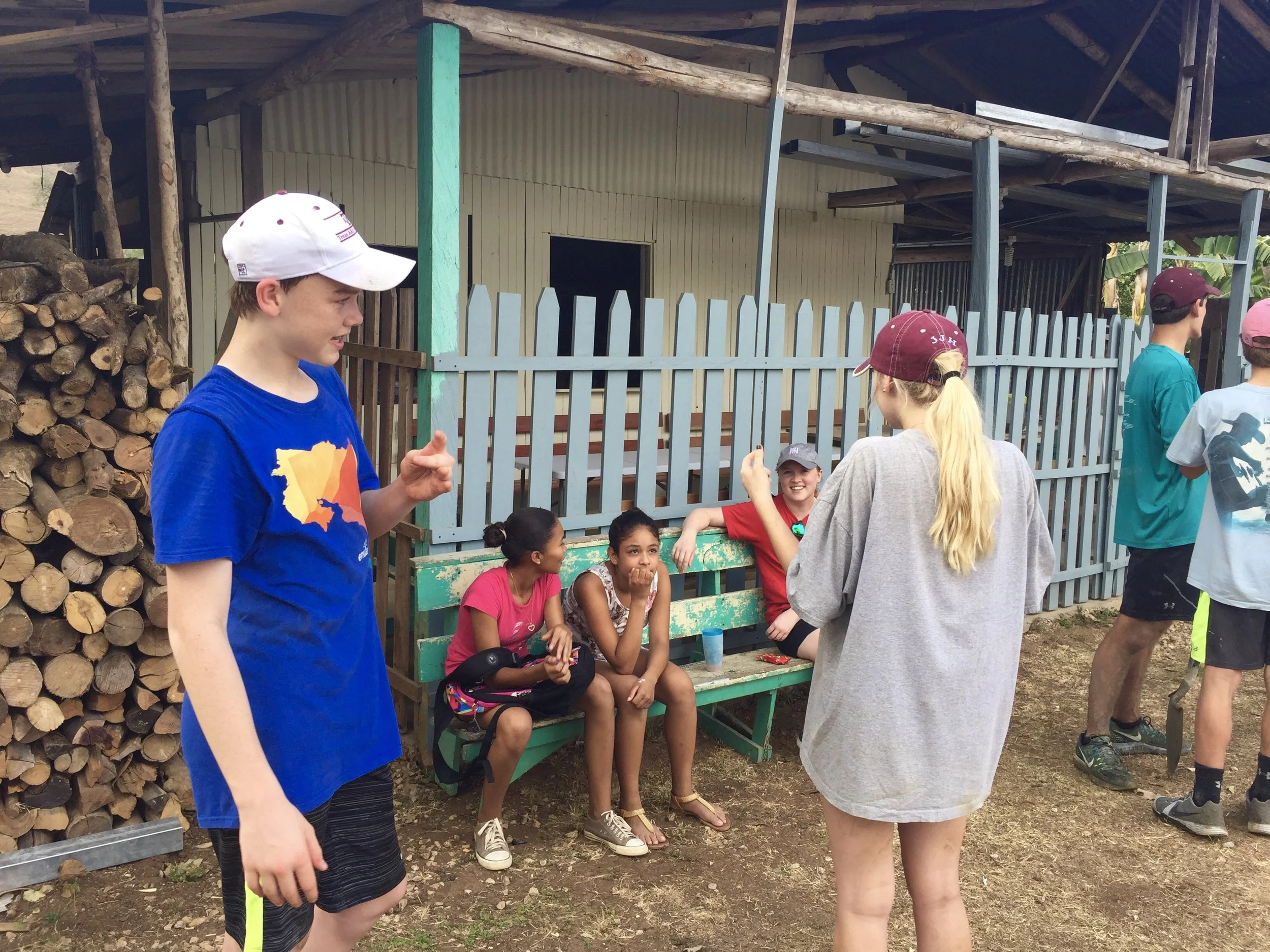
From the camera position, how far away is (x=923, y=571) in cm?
208

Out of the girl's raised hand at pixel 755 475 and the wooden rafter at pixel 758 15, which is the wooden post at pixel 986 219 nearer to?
the wooden rafter at pixel 758 15

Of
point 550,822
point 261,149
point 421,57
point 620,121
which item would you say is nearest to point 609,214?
point 620,121

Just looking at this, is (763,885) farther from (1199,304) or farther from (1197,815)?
(1199,304)

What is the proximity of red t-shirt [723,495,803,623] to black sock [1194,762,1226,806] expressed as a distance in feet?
5.81

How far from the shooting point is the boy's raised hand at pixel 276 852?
4.99ft

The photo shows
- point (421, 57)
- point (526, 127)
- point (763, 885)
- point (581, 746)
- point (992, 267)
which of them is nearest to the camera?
point (763, 885)

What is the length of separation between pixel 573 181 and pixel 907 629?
259 inches

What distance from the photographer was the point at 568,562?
13.6 ft

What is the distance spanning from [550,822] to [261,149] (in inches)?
197

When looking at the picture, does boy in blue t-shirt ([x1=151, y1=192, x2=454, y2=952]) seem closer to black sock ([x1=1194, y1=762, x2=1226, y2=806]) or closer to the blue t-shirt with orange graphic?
the blue t-shirt with orange graphic

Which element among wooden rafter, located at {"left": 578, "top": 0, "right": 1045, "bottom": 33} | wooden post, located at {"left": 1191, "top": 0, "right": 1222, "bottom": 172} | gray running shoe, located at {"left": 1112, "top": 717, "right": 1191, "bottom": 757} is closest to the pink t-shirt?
gray running shoe, located at {"left": 1112, "top": 717, "right": 1191, "bottom": 757}

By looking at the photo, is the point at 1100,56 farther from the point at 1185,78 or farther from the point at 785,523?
the point at 785,523

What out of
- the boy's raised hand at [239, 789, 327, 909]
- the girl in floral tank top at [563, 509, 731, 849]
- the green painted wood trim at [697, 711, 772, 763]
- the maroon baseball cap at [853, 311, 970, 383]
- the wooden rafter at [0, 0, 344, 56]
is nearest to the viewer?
the boy's raised hand at [239, 789, 327, 909]

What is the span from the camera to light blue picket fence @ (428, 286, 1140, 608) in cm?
403
